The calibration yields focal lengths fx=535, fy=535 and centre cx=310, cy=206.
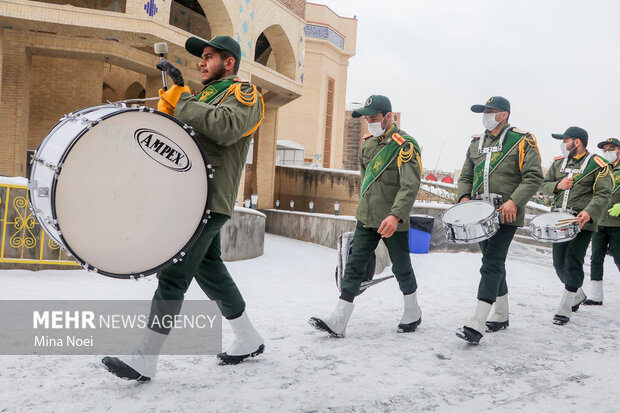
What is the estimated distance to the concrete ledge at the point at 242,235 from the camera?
9353 millimetres

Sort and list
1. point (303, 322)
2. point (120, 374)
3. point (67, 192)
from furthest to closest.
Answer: point (303, 322) < point (120, 374) < point (67, 192)

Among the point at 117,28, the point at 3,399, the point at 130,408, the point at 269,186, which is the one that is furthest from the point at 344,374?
the point at 269,186

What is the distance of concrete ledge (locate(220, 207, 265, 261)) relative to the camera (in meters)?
9.35

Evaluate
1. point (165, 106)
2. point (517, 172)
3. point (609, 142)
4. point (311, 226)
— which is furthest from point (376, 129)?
point (311, 226)

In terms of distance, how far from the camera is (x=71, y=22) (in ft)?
42.9

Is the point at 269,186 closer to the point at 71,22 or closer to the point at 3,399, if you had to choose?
the point at 71,22

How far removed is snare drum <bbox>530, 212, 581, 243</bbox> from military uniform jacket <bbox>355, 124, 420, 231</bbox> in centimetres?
189

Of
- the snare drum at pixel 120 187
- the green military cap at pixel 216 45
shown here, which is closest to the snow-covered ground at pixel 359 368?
the snare drum at pixel 120 187

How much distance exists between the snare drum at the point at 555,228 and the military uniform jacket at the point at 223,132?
3.66 meters

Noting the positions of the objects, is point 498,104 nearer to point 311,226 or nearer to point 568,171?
point 568,171

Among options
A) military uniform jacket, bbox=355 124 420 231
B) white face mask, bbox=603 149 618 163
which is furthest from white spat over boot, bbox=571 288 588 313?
military uniform jacket, bbox=355 124 420 231

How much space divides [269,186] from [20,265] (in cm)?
1591

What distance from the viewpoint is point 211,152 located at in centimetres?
315

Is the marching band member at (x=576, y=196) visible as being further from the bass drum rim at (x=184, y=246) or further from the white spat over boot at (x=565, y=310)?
the bass drum rim at (x=184, y=246)
